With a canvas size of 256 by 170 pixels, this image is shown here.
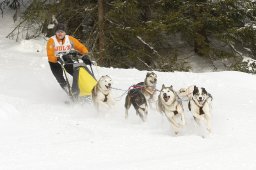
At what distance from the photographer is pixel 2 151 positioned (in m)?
5.29

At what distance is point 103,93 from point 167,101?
1714 millimetres

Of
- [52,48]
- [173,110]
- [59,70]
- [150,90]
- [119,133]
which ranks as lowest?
[119,133]

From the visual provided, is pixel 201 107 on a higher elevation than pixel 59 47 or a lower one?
lower

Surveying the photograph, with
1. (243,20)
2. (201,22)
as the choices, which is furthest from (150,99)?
(243,20)

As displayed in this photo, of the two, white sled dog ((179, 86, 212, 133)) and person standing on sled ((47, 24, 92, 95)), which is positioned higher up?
person standing on sled ((47, 24, 92, 95))

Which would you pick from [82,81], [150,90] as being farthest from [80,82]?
[150,90]

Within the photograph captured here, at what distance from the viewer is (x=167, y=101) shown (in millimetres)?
6070

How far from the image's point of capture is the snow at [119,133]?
16.1 feet

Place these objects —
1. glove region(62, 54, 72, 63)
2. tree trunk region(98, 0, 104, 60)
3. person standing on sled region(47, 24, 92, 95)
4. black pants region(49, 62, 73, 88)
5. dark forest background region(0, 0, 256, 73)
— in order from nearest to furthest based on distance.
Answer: person standing on sled region(47, 24, 92, 95) → glove region(62, 54, 72, 63) → black pants region(49, 62, 73, 88) → dark forest background region(0, 0, 256, 73) → tree trunk region(98, 0, 104, 60)

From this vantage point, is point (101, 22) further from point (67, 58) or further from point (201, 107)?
point (201, 107)

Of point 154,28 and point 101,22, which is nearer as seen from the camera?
point 154,28

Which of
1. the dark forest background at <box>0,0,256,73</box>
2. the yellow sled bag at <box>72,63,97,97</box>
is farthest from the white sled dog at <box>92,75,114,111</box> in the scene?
the dark forest background at <box>0,0,256,73</box>

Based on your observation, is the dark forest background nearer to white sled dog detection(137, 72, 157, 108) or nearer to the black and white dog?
white sled dog detection(137, 72, 157, 108)

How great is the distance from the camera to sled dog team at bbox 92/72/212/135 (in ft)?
19.8
